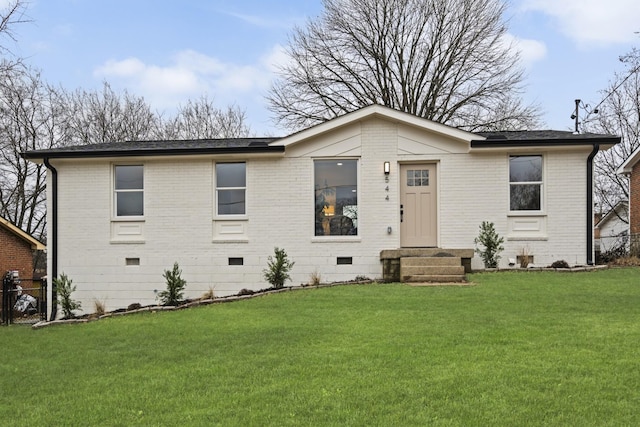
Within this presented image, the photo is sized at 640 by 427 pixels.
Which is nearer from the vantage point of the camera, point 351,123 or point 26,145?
point 351,123

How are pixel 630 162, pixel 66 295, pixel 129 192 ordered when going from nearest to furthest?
1. pixel 66 295
2. pixel 129 192
3. pixel 630 162

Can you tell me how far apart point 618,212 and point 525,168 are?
2062 centimetres

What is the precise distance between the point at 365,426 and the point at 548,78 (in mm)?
22042

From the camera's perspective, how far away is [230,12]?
1662cm

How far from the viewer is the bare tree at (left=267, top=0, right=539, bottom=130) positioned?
2612cm

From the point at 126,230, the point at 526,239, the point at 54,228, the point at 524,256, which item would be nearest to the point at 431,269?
the point at 524,256

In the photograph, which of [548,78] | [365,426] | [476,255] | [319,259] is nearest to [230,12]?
[319,259]

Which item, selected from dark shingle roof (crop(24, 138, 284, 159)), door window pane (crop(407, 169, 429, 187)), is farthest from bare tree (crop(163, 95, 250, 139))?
door window pane (crop(407, 169, 429, 187))

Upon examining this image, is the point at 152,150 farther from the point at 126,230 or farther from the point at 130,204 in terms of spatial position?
the point at 126,230

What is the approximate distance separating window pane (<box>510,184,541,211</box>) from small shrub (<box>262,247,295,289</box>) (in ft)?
18.9

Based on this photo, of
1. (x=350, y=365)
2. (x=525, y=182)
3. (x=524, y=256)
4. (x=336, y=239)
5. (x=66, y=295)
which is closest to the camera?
(x=350, y=365)

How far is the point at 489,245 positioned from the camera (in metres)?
12.0

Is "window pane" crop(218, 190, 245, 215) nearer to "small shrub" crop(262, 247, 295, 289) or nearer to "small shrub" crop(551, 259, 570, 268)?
"small shrub" crop(262, 247, 295, 289)

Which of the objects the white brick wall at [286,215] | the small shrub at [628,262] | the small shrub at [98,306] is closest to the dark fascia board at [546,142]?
the white brick wall at [286,215]
